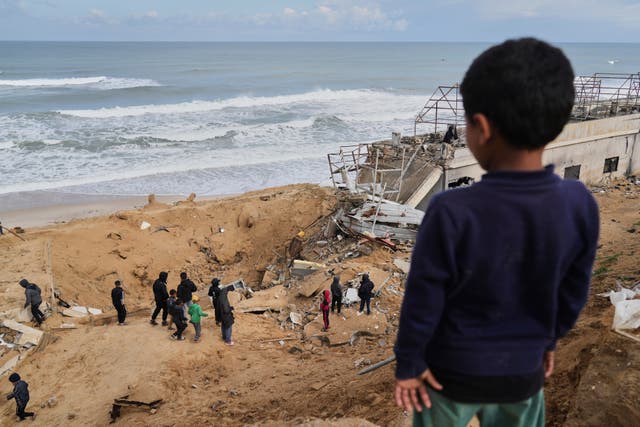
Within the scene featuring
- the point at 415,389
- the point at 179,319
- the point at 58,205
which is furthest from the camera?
the point at 58,205

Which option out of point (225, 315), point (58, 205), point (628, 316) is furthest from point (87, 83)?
point (628, 316)

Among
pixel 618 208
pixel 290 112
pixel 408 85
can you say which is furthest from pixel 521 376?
pixel 408 85

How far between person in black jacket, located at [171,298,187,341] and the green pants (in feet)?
27.0

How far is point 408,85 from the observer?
2707 inches

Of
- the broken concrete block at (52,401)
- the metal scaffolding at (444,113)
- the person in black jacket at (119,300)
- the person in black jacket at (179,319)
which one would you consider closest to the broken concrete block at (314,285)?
the person in black jacket at (179,319)

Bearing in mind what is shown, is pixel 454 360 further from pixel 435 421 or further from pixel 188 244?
pixel 188 244

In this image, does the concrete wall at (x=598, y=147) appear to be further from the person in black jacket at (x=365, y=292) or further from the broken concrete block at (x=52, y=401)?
the broken concrete block at (x=52, y=401)

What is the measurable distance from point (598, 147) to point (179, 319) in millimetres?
18565

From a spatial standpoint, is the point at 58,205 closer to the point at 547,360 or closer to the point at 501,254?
the point at 547,360

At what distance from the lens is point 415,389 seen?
1.82 meters

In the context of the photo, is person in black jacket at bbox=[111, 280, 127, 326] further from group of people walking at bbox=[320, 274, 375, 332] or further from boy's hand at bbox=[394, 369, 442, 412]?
boy's hand at bbox=[394, 369, 442, 412]

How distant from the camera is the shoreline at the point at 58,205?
63.9 ft

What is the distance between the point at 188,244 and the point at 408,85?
2311 inches

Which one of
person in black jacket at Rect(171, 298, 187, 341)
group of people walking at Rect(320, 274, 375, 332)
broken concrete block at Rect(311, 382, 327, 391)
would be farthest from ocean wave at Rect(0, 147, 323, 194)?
broken concrete block at Rect(311, 382, 327, 391)
